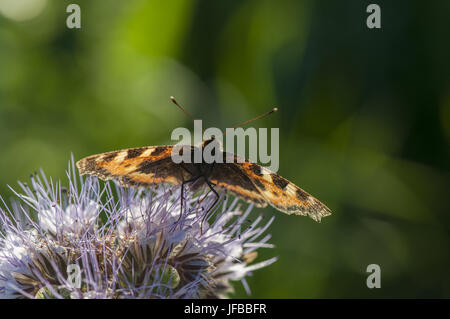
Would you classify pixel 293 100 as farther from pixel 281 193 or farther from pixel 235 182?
pixel 281 193

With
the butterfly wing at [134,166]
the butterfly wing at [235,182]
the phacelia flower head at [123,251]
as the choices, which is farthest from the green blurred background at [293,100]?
the butterfly wing at [134,166]

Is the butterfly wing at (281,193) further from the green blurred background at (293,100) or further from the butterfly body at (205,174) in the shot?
the green blurred background at (293,100)

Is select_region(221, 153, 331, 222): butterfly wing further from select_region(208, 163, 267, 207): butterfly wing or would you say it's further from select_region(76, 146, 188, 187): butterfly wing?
select_region(76, 146, 188, 187): butterfly wing

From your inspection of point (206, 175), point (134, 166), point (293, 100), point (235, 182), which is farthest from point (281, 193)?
point (293, 100)

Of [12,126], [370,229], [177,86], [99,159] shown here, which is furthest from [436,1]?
[12,126]

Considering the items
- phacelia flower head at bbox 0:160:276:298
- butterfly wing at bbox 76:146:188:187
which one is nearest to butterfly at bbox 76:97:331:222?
butterfly wing at bbox 76:146:188:187
